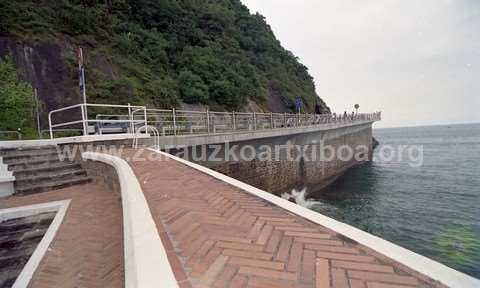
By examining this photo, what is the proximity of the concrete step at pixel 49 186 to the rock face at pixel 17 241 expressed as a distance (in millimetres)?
1333

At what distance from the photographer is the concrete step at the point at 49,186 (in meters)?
4.32

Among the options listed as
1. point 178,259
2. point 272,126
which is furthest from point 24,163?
point 272,126

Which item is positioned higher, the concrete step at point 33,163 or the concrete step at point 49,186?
the concrete step at point 33,163

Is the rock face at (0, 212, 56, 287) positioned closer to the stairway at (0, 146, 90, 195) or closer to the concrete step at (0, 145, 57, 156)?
the stairway at (0, 146, 90, 195)

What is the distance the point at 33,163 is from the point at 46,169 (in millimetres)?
443

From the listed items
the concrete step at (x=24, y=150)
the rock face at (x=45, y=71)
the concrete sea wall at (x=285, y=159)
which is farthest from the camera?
the rock face at (x=45, y=71)

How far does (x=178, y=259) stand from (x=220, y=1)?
1649 inches

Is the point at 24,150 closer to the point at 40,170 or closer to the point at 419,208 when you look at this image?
the point at 40,170

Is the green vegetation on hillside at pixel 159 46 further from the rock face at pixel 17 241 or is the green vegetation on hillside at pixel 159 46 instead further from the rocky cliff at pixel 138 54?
the rock face at pixel 17 241

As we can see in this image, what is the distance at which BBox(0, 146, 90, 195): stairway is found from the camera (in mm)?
4422

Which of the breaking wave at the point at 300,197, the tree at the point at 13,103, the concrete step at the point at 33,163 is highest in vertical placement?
the tree at the point at 13,103

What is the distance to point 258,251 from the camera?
1.59 m

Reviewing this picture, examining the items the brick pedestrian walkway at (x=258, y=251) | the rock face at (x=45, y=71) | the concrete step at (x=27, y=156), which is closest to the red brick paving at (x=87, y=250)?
the brick pedestrian walkway at (x=258, y=251)

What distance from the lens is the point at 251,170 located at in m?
11.0
